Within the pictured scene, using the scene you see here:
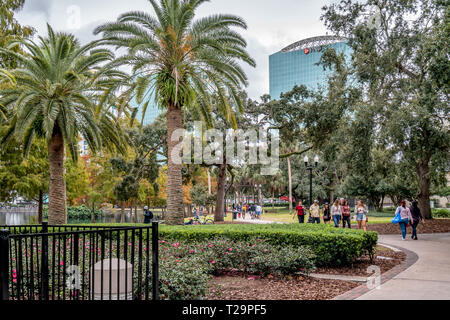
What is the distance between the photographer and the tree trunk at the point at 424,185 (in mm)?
22852

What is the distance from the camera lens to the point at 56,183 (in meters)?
18.0

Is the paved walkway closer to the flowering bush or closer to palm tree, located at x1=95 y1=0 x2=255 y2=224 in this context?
the flowering bush

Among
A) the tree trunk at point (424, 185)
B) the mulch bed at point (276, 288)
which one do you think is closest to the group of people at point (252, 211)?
the tree trunk at point (424, 185)

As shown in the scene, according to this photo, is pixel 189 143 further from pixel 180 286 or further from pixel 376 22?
pixel 180 286

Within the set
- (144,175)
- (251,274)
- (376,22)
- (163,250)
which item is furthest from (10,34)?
(144,175)

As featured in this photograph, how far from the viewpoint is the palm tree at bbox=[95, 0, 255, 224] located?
1530 centimetres

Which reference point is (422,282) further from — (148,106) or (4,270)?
(148,106)

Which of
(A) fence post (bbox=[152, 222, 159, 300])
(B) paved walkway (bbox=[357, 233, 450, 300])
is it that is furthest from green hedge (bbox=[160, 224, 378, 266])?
(A) fence post (bbox=[152, 222, 159, 300])

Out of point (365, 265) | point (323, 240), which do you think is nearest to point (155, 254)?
point (323, 240)

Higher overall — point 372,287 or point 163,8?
point 163,8

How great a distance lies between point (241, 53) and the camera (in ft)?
55.2

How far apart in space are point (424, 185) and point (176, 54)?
16.8 m
